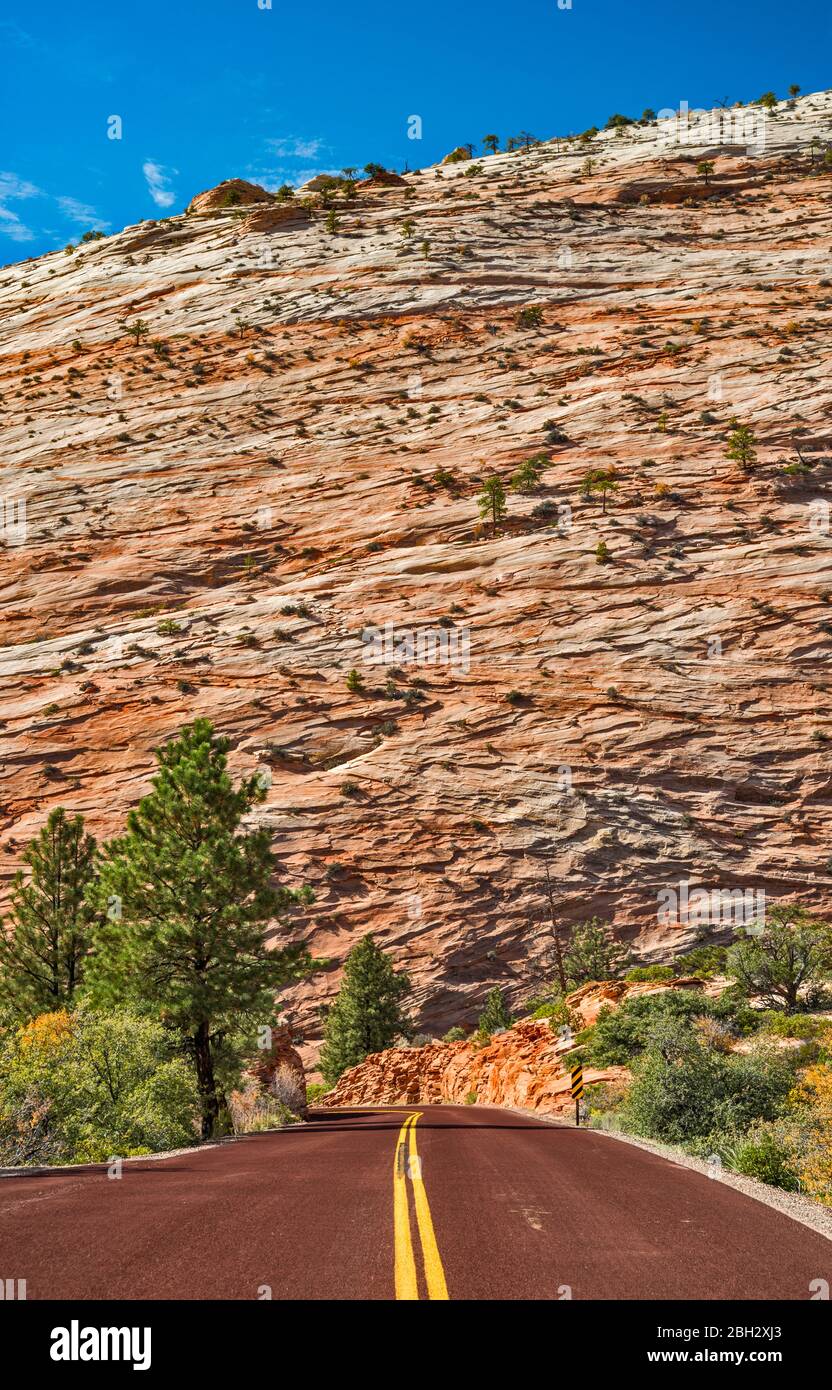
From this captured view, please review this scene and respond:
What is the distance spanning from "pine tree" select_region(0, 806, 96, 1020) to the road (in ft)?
48.2

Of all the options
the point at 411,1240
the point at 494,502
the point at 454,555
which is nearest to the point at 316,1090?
the point at 454,555

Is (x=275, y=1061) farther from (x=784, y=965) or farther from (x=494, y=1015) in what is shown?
(x=784, y=965)

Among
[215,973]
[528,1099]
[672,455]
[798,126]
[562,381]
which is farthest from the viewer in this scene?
[798,126]

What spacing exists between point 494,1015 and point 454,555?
23007mm

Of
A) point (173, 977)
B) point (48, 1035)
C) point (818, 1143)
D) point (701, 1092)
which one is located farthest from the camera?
point (173, 977)

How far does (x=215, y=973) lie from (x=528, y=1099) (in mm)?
12409

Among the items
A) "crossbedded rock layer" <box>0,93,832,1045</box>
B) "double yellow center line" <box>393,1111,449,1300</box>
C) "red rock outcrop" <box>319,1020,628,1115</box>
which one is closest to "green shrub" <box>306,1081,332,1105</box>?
"red rock outcrop" <box>319,1020,628,1115</box>

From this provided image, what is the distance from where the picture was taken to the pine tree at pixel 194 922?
59.0ft

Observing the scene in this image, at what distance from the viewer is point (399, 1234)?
6.38 m

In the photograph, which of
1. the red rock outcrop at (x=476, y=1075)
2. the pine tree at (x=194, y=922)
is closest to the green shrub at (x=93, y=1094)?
the pine tree at (x=194, y=922)

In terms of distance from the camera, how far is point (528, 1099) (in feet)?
85.7

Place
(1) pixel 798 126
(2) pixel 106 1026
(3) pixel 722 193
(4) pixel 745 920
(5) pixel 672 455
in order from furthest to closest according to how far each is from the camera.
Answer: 1. (1) pixel 798 126
2. (3) pixel 722 193
3. (5) pixel 672 455
4. (4) pixel 745 920
5. (2) pixel 106 1026
